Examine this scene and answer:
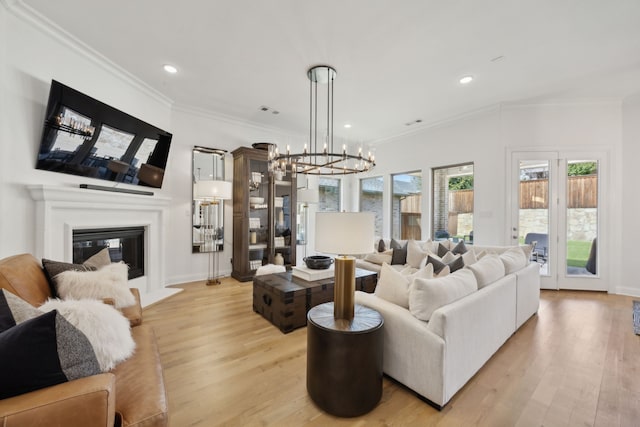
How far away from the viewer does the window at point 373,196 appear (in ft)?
21.5

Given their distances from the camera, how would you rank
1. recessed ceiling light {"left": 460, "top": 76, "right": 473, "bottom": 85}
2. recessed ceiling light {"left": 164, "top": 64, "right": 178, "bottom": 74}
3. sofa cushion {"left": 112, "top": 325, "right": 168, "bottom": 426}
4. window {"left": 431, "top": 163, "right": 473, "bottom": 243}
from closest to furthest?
1. sofa cushion {"left": 112, "top": 325, "right": 168, "bottom": 426}
2. recessed ceiling light {"left": 164, "top": 64, "right": 178, "bottom": 74}
3. recessed ceiling light {"left": 460, "top": 76, "right": 473, "bottom": 85}
4. window {"left": 431, "top": 163, "right": 473, "bottom": 243}

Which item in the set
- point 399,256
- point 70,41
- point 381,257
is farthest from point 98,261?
point 399,256

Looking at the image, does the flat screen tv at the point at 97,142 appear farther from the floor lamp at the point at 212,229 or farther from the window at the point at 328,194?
the window at the point at 328,194

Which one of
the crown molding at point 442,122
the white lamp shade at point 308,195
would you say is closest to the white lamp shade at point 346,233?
the white lamp shade at point 308,195

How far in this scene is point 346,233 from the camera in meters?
1.72

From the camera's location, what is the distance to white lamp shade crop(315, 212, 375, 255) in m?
1.71

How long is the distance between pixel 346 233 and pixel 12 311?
1.62 meters

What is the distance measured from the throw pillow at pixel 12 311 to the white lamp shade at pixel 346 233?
4.80 ft

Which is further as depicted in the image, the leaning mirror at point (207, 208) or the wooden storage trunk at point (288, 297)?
the leaning mirror at point (207, 208)

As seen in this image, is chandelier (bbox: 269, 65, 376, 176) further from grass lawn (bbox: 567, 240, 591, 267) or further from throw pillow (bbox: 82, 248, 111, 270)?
grass lawn (bbox: 567, 240, 591, 267)

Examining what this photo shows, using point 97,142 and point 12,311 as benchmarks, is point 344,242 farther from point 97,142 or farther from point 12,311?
point 97,142

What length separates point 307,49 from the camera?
2836 mm

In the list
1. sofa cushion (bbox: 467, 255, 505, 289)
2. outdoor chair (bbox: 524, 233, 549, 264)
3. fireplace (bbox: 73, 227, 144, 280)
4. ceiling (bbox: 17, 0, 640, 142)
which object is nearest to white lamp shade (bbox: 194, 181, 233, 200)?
fireplace (bbox: 73, 227, 144, 280)

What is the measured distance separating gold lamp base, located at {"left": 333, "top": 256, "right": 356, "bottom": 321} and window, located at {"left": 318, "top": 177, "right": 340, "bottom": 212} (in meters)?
4.69
